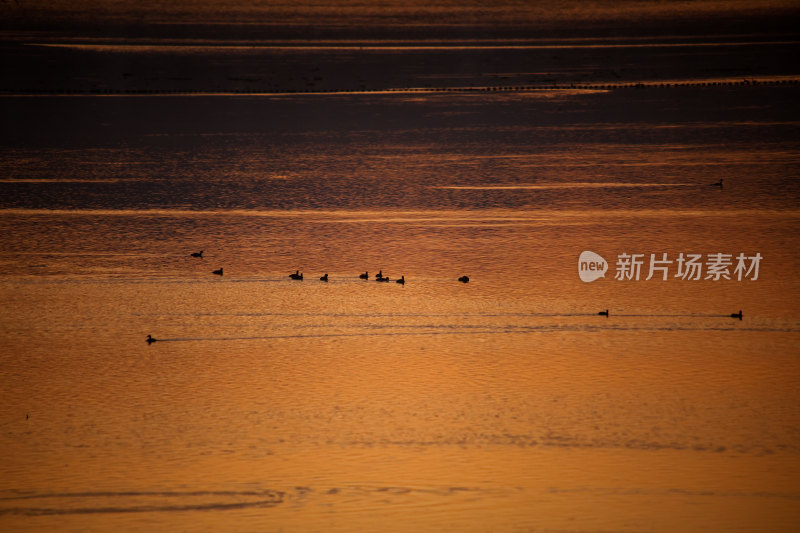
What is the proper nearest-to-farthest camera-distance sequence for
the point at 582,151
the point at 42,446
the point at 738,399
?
the point at 42,446
the point at 738,399
the point at 582,151

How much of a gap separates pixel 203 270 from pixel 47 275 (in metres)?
2.40

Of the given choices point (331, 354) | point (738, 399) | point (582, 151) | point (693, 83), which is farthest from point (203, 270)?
point (693, 83)

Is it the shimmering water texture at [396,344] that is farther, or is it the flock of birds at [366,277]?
the flock of birds at [366,277]

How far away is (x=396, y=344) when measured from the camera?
1382 centimetres

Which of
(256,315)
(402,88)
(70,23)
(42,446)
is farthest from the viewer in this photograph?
(70,23)

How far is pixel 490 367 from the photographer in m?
13.1

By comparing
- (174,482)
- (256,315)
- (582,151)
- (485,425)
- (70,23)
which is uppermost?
(70,23)

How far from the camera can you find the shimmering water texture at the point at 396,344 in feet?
32.8

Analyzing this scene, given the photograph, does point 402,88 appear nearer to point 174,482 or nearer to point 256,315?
point 256,315

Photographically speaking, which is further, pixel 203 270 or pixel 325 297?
pixel 203 270

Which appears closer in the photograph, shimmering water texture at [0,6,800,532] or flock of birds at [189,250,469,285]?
shimmering water texture at [0,6,800,532]

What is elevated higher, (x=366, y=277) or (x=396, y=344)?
(x=366, y=277)

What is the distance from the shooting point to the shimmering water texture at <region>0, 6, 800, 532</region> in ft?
32.8

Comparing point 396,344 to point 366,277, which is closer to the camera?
point 396,344
